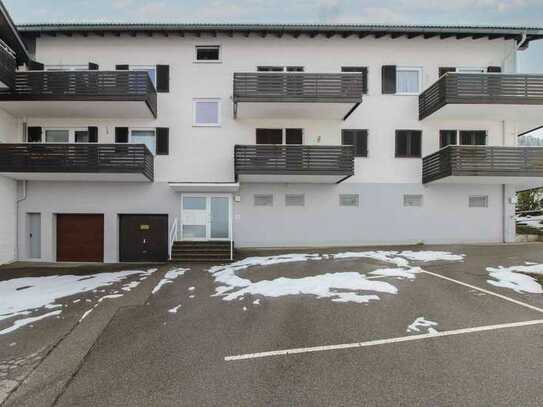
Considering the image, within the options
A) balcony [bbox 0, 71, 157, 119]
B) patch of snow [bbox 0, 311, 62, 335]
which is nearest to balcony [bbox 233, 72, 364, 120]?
balcony [bbox 0, 71, 157, 119]

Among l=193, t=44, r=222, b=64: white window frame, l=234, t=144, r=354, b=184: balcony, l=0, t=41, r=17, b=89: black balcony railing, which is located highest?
l=193, t=44, r=222, b=64: white window frame

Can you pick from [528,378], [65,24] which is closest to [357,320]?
[528,378]

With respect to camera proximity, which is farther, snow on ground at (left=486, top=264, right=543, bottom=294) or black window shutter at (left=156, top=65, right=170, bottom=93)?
black window shutter at (left=156, top=65, right=170, bottom=93)

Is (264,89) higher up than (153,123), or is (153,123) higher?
(264,89)

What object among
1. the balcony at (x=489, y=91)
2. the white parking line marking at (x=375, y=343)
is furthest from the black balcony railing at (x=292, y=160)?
the white parking line marking at (x=375, y=343)

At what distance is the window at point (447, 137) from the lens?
16312 millimetres

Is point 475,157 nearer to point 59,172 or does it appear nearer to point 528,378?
point 528,378

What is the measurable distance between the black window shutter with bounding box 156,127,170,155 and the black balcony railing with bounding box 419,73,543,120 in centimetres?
1364

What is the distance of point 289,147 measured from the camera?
1454 centimetres

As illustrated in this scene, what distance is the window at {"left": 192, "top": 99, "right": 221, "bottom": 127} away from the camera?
52.7 ft

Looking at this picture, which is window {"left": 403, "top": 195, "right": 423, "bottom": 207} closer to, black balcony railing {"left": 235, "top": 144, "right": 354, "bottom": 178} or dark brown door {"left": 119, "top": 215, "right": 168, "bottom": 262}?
black balcony railing {"left": 235, "top": 144, "right": 354, "bottom": 178}

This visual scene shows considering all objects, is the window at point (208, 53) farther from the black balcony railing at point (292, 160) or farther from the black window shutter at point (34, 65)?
the black window shutter at point (34, 65)

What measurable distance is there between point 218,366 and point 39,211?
15362 millimetres

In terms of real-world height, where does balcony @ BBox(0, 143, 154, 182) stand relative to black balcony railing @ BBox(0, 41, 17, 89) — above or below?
below
